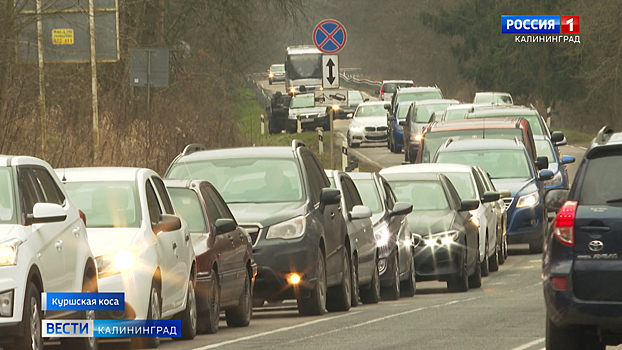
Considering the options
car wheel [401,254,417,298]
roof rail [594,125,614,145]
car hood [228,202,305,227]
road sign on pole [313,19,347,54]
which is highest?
road sign on pole [313,19,347,54]

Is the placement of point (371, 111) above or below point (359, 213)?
below

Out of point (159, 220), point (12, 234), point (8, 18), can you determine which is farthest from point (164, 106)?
point (12, 234)

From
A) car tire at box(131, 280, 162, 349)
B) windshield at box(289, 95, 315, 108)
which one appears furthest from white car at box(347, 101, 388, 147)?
car tire at box(131, 280, 162, 349)

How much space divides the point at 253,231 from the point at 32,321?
5.77 meters

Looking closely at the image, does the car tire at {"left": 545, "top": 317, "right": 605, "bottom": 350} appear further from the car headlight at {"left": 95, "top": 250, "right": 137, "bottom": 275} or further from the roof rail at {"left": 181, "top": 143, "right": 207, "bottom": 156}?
the roof rail at {"left": 181, "top": 143, "right": 207, "bottom": 156}

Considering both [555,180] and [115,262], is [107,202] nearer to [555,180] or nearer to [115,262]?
[115,262]

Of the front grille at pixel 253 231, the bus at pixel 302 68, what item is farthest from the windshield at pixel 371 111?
the front grille at pixel 253 231

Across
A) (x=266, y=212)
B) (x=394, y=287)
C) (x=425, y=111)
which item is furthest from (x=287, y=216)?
(x=425, y=111)

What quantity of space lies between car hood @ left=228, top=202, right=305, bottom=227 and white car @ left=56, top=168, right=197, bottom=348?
200 cm

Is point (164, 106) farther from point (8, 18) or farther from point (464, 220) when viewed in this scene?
point (464, 220)

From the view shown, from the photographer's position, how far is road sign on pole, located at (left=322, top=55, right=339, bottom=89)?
2936 cm

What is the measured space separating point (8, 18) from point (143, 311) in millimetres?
11728

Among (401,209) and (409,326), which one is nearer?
(409,326)

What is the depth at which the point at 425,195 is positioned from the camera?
70.8ft
